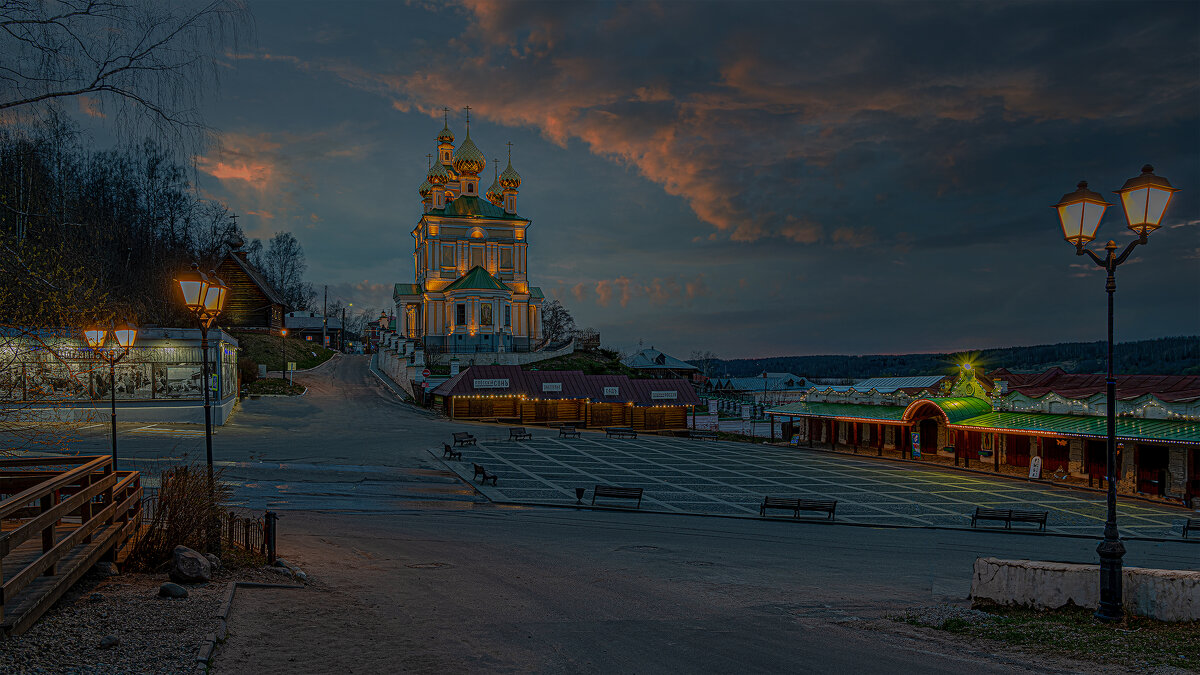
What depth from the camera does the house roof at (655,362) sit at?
314 feet

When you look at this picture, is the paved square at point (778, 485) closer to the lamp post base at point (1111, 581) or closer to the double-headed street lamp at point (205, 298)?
the double-headed street lamp at point (205, 298)

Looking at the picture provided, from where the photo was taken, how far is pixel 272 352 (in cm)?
6662

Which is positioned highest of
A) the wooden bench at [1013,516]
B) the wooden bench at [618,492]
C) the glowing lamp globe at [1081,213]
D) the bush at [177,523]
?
the glowing lamp globe at [1081,213]

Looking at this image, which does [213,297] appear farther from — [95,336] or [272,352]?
[272,352]

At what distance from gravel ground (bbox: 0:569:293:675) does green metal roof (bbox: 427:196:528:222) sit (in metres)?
65.7

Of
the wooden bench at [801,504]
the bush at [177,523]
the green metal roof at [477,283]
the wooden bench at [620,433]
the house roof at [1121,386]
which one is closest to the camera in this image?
the bush at [177,523]

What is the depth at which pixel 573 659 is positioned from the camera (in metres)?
7.38

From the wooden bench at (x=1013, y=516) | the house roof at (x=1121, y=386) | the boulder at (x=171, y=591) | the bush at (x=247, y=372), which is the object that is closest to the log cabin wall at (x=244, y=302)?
the bush at (x=247, y=372)

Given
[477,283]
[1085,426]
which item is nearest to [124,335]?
[1085,426]

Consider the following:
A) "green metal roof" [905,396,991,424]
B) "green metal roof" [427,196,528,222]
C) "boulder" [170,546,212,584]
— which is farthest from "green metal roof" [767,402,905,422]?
"green metal roof" [427,196,528,222]

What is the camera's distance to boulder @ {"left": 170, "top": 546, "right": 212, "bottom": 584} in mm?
8633

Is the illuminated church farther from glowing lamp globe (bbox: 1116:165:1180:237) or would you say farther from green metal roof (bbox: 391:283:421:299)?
glowing lamp globe (bbox: 1116:165:1180:237)

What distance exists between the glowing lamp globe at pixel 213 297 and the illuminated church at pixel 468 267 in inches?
1974

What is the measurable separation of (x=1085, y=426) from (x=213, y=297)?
30.4m
